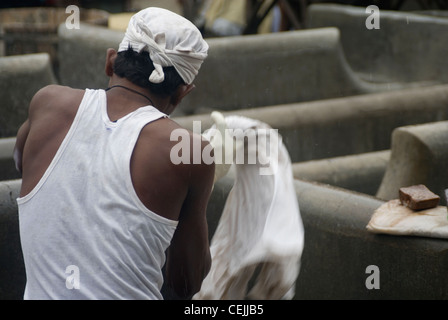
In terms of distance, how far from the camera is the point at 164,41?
6.86 ft

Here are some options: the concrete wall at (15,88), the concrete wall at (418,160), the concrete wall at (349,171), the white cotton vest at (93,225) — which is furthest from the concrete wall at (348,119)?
the white cotton vest at (93,225)

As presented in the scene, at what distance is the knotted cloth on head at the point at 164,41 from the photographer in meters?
2.07

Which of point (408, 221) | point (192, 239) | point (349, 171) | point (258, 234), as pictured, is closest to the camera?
point (192, 239)

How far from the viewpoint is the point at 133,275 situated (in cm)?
192

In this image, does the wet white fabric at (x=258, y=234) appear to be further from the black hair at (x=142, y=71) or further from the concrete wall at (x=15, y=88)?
the concrete wall at (x=15, y=88)

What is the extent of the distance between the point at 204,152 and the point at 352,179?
9.02 feet

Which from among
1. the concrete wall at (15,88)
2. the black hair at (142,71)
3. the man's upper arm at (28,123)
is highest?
the black hair at (142,71)

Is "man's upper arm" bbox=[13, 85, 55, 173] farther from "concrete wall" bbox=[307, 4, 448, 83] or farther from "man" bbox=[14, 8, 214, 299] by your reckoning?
"concrete wall" bbox=[307, 4, 448, 83]

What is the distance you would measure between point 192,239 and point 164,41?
57cm

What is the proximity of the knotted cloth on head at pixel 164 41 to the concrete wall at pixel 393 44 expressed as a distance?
5.91m

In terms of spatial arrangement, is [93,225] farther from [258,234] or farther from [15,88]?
[15,88]

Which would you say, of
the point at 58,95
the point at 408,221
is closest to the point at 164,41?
the point at 58,95

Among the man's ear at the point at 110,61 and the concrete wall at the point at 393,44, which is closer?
the man's ear at the point at 110,61
